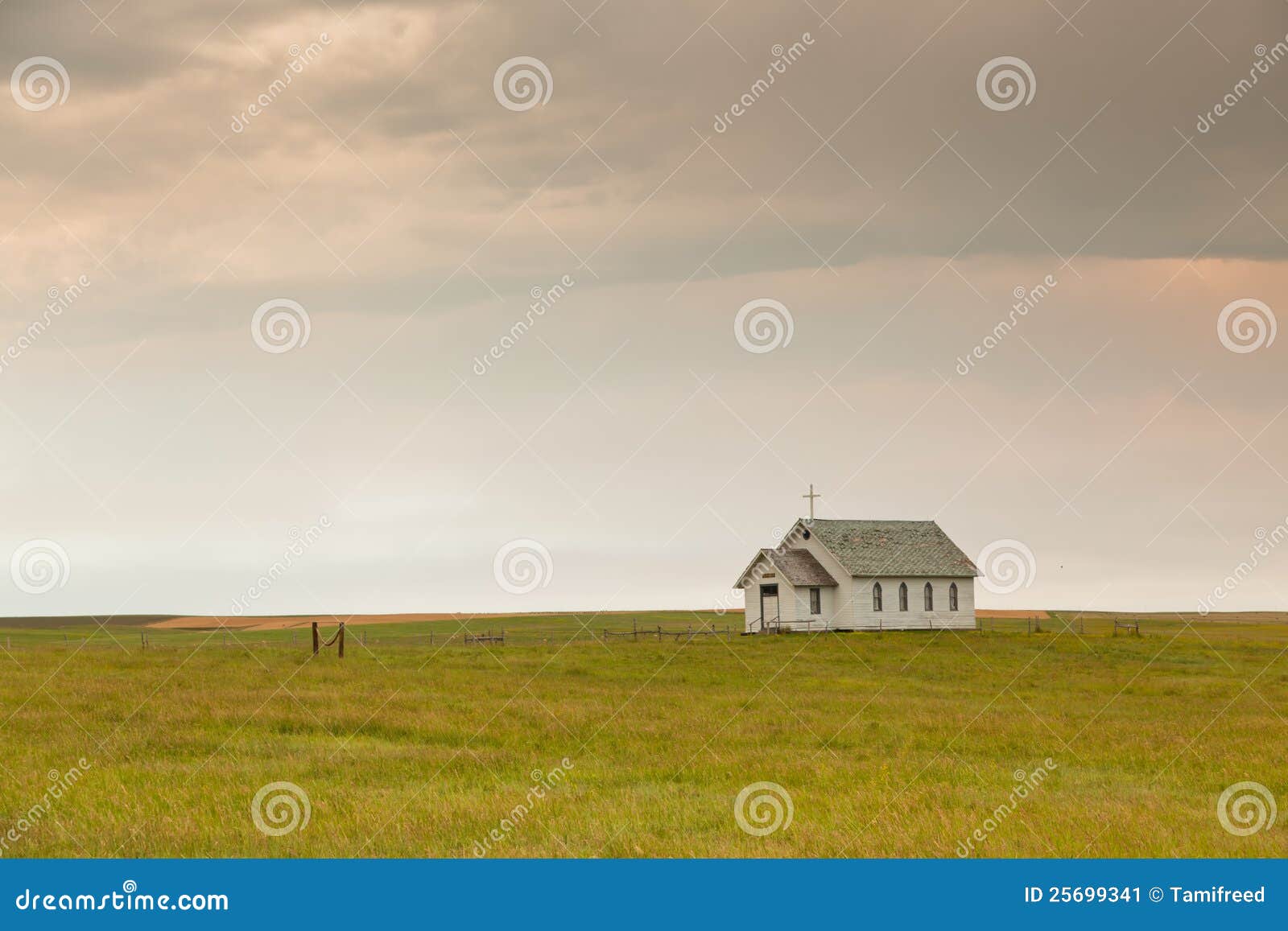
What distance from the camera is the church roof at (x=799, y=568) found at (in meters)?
59.2

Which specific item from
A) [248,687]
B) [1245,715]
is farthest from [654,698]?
[1245,715]

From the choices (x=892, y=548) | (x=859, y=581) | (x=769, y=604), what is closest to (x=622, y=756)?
(x=859, y=581)

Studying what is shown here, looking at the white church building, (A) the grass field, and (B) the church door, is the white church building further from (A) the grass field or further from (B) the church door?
(A) the grass field

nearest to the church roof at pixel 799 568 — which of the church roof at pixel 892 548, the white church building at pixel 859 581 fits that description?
the white church building at pixel 859 581

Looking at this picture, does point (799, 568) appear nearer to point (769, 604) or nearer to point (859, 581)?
point (769, 604)

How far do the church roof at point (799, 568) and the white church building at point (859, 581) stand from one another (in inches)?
1.6

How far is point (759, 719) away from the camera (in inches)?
931

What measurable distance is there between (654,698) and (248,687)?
9.88 m

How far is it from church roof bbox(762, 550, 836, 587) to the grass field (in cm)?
2047

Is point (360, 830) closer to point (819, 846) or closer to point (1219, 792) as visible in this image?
point (819, 846)

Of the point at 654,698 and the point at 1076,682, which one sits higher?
the point at 1076,682

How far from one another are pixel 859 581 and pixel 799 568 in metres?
3.05

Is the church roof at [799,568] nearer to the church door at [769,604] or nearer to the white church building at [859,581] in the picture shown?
the white church building at [859,581]

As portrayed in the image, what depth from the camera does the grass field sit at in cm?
1234
